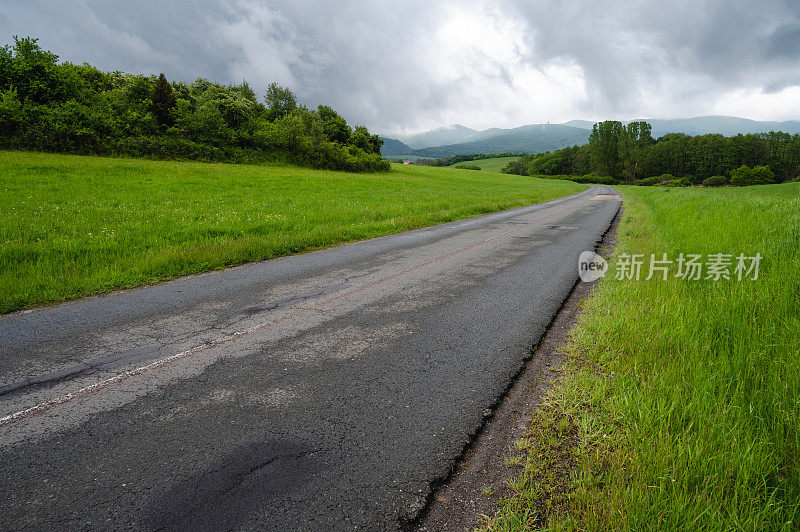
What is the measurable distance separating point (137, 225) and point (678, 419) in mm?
12545

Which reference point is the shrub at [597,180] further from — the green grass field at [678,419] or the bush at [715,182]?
the green grass field at [678,419]

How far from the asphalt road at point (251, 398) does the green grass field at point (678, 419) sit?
625 mm

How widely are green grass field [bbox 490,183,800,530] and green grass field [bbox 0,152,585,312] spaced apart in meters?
7.08

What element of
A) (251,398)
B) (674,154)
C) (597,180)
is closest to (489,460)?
(251,398)

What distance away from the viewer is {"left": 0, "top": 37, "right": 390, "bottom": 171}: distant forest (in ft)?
101

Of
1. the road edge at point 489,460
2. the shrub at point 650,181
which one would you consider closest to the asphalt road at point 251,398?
the road edge at point 489,460

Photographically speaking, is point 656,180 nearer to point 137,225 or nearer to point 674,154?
point 674,154

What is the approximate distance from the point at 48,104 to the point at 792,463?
4889 cm

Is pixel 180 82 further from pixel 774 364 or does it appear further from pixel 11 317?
pixel 774 364

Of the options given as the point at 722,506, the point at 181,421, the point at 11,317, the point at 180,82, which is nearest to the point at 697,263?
the point at 722,506

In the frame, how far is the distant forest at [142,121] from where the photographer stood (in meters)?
30.8

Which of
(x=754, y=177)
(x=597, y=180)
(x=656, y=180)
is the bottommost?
(x=754, y=177)

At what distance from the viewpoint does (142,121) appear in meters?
38.9

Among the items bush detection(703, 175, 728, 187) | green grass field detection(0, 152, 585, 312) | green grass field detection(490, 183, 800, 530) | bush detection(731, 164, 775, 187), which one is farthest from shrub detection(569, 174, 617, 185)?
green grass field detection(490, 183, 800, 530)
